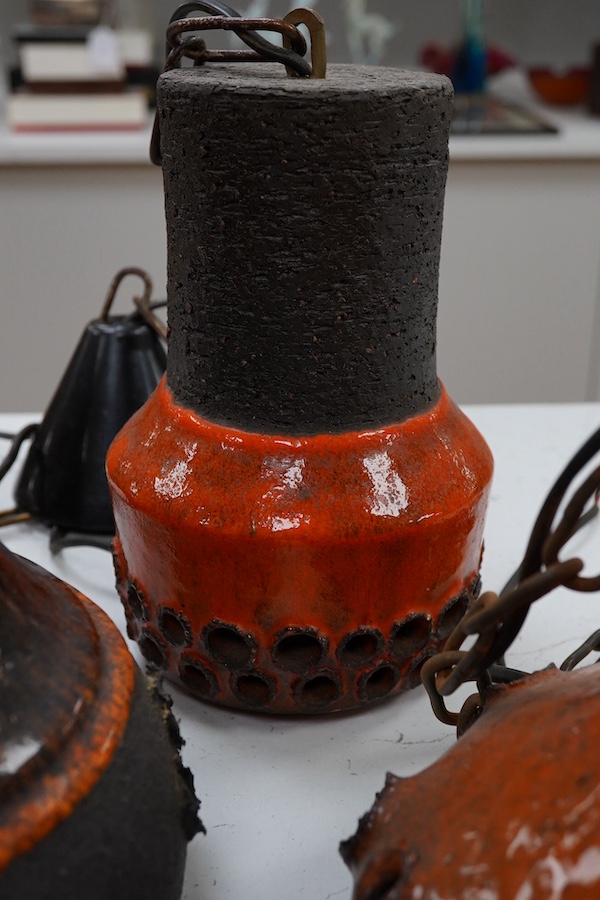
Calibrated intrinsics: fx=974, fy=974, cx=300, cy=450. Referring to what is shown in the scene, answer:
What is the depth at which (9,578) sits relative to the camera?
426 mm

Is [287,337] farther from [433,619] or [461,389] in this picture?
[461,389]

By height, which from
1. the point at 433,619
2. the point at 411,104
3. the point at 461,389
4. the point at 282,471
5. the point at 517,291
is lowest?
the point at 461,389

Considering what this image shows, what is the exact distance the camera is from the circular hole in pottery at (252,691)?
2.00ft

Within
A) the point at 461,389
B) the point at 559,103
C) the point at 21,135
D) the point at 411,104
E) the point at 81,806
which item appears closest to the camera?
the point at 81,806

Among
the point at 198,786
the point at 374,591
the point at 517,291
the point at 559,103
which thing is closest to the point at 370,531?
the point at 374,591

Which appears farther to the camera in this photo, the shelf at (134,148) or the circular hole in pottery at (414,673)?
the shelf at (134,148)

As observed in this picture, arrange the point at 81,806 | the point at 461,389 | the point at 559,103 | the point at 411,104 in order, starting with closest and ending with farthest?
the point at 81,806, the point at 411,104, the point at 461,389, the point at 559,103

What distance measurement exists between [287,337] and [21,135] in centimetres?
141

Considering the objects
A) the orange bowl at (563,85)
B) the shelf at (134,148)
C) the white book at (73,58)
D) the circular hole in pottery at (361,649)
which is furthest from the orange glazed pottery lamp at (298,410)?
the orange bowl at (563,85)

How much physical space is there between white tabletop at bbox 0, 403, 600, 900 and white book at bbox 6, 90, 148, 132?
1.18 meters

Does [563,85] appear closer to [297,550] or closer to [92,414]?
[92,414]

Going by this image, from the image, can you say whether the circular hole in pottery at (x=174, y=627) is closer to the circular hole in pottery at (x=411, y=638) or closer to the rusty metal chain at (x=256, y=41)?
the circular hole in pottery at (x=411, y=638)

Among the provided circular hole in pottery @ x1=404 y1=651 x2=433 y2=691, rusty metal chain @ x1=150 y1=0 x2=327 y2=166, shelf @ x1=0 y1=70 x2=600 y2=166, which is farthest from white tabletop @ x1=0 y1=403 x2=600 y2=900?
shelf @ x1=0 y1=70 x2=600 y2=166

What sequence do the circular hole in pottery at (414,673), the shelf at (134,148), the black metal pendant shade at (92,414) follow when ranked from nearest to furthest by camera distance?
1. the circular hole in pottery at (414,673)
2. the black metal pendant shade at (92,414)
3. the shelf at (134,148)
